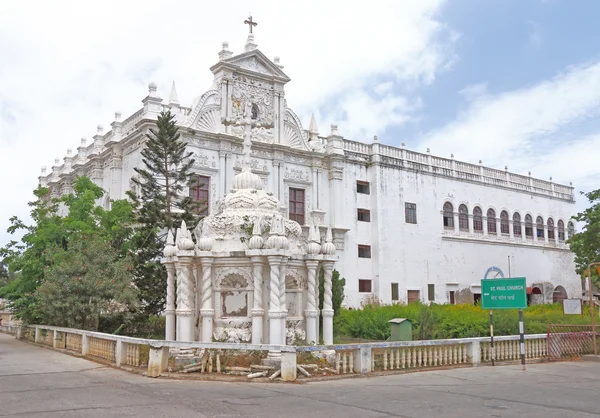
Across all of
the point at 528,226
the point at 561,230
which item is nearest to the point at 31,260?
the point at 528,226

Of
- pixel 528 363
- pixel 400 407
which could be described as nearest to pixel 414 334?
pixel 528 363

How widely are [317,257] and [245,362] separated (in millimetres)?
2822

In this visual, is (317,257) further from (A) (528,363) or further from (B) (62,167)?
(B) (62,167)

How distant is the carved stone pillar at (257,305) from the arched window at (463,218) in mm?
25775

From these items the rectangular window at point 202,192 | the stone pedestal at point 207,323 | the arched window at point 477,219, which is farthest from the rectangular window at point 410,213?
the stone pedestal at point 207,323

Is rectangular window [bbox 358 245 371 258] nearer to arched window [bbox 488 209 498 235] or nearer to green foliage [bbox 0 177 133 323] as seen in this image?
arched window [bbox 488 209 498 235]

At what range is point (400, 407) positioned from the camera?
805 centimetres

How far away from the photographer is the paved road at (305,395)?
25.1ft

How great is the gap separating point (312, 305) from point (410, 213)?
70.1 feet

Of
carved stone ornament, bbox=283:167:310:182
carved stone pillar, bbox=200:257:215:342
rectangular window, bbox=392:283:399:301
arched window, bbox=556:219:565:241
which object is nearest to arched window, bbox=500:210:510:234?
arched window, bbox=556:219:565:241

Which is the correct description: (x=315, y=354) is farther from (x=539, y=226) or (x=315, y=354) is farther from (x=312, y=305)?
(x=539, y=226)

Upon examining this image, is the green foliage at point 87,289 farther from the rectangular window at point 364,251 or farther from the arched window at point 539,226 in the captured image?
the arched window at point 539,226

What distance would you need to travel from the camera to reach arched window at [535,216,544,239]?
4041 cm

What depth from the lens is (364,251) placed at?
31.5 metres
